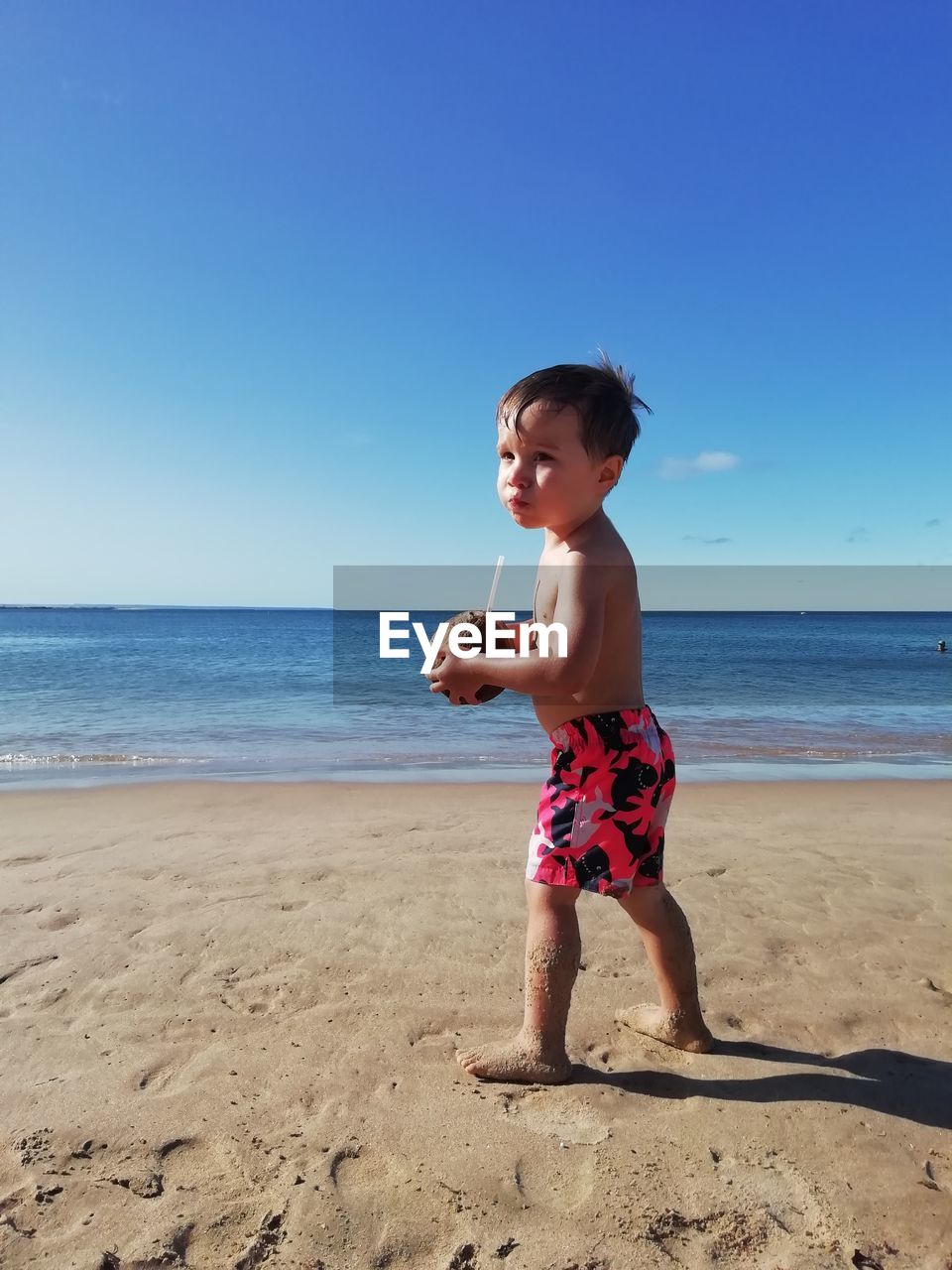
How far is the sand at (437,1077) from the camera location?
164 centimetres

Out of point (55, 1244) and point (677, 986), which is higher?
point (677, 986)

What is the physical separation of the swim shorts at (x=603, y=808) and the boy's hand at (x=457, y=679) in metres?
0.30

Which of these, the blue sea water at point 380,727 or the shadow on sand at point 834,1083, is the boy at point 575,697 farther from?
the blue sea water at point 380,727

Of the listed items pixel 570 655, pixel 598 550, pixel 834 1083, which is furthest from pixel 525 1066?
pixel 598 550

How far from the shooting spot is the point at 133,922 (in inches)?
132

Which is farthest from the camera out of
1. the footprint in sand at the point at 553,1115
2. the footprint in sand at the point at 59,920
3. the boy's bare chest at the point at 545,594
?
the footprint in sand at the point at 59,920

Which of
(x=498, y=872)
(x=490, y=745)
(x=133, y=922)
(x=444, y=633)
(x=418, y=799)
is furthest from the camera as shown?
(x=490, y=745)

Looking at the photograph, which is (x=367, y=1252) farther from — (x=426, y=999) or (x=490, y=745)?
(x=490, y=745)

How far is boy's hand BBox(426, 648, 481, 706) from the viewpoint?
2123 millimetres

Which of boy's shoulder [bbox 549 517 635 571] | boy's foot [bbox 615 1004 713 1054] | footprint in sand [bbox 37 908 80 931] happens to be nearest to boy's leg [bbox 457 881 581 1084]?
boy's foot [bbox 615 1004 713 1054]

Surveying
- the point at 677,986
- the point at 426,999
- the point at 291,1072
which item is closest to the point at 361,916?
the point at 426,999

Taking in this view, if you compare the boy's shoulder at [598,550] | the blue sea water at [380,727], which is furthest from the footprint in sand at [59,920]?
the blue sea water at [380,727]

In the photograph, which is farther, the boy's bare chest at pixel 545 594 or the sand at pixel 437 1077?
the boy's bare chest at pixel 545 594

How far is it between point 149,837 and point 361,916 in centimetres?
211
